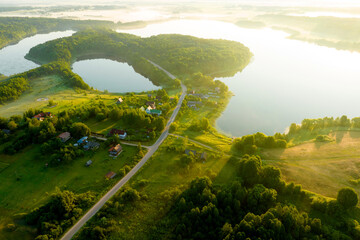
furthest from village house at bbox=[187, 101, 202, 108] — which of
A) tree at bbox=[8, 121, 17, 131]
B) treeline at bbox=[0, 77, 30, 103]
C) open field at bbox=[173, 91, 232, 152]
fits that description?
treeline at bbox=[0, 77, 30, 103]

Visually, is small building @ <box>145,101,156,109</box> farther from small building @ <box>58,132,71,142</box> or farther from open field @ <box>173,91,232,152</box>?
small building @ <box>58,132,71,142</box>

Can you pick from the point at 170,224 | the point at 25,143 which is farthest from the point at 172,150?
the point at 25,143

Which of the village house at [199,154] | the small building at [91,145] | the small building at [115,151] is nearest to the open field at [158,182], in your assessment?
the village house at [199,154]

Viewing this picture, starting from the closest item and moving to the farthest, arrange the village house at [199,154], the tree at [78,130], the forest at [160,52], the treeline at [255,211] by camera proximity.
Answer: the treeline at [255,211]
the village house at [199,154]
the tree at [78,130]
the forest at [160,52]

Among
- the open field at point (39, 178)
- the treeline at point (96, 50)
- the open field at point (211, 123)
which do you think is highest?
the treeline at point (96, 50)

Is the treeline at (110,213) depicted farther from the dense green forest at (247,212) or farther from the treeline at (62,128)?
the treeline at (62,128)

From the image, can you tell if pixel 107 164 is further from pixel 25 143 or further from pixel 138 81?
pixel 138 81

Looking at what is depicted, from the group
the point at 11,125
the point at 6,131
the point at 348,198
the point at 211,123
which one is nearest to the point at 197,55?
the point at 211,123
